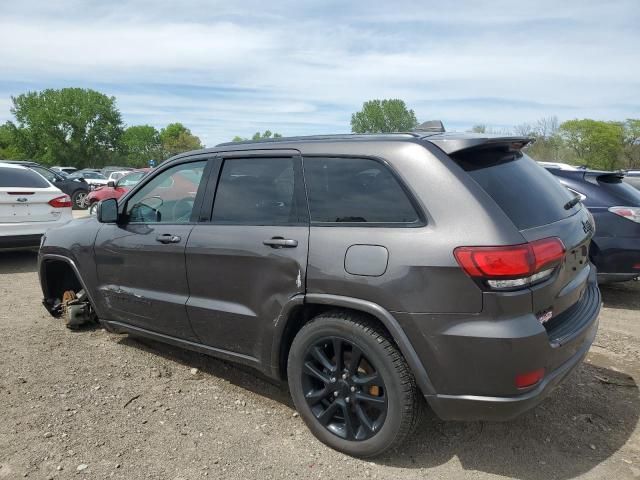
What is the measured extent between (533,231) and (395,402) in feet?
3.60

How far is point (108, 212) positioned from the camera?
404 cm

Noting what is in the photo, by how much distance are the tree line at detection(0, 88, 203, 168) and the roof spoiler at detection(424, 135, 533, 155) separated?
3492 inches

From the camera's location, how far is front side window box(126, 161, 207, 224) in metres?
3.77

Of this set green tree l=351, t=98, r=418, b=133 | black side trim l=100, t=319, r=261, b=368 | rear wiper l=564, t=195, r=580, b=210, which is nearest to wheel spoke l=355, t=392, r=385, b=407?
black side trim l=100, t=319, r=261, b=368

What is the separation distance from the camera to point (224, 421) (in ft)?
11.1

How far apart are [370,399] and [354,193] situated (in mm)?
1105

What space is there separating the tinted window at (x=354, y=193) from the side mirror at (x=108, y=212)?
5.66 ft

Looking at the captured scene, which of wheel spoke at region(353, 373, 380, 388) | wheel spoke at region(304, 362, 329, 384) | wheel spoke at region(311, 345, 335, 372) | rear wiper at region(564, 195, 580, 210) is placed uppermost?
rear wiper at region(564, 195, 580, 210)

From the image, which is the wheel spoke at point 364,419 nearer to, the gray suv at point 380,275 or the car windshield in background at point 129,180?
the gray suv at point 380,275

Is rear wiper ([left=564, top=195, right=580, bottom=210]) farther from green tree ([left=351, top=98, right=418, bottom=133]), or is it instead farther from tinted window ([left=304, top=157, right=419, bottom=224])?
green tree ([left=351, top=98, right=418, bottom=133])

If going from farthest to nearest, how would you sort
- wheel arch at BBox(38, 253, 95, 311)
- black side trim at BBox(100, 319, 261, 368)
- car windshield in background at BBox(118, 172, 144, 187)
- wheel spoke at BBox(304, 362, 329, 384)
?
car windshield in background at BBox(118, 172, 144, 187), wheel arch at BBox(38, 253, 95, 311), black side trim at BBox(100, 319, 261, 368), wheel spoke at BBox(304, 362, 329, 384)

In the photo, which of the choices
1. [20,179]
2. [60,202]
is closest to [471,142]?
[60,202]

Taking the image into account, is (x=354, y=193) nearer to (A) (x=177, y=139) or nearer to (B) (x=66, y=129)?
(B) (x=66, y=129)

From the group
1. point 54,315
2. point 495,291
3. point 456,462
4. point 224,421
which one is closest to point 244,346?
point 224,421
